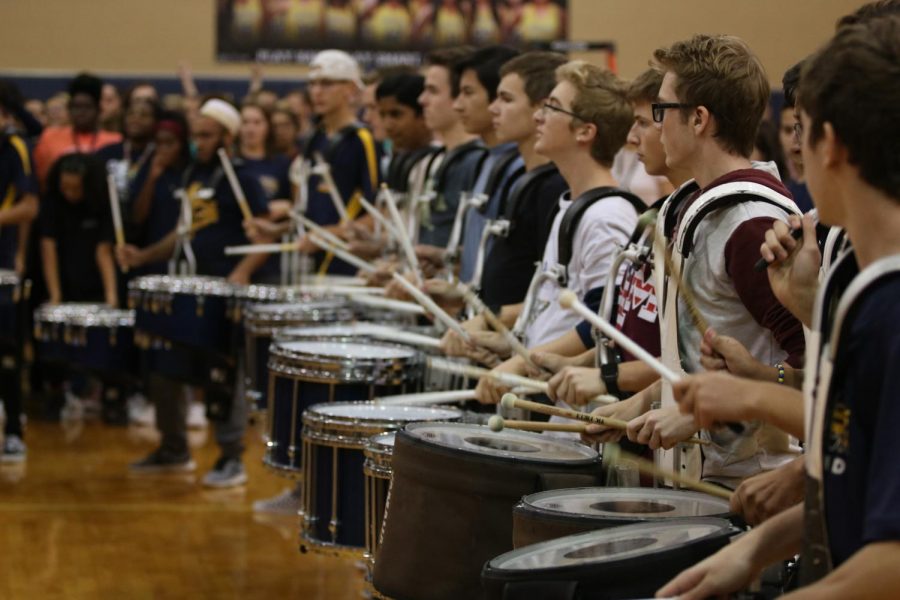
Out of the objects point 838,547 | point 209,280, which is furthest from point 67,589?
point 838,547

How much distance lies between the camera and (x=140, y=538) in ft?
18.2

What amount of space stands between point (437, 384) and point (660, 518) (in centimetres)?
210

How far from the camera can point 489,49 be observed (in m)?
5.44

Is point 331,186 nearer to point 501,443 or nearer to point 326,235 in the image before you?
point 326,235

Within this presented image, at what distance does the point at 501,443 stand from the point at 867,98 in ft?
4.92

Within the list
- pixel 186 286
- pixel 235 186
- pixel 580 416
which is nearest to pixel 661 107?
pixel 580 416

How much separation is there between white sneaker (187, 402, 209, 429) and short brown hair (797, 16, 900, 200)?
6.72 meters

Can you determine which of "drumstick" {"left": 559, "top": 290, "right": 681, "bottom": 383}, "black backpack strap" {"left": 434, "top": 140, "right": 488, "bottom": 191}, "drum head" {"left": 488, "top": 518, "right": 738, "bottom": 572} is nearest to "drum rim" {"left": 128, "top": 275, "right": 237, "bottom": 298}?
"black backpack strap" {"left": 434, "top": 140, "right": 488, "bottom": 191}

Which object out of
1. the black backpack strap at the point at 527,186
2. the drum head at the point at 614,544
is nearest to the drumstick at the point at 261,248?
the black backpack strap at the point at 527,186

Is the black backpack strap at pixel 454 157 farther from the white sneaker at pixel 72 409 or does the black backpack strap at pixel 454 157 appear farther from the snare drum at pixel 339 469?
the white sneaker at pixel 72 409

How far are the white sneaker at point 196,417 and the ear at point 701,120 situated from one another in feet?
18.4

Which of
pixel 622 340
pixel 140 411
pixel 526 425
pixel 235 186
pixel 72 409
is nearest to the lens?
pixel 622 340

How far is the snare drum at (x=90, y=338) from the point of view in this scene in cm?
720

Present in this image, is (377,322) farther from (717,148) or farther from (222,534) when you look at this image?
(717,148)
